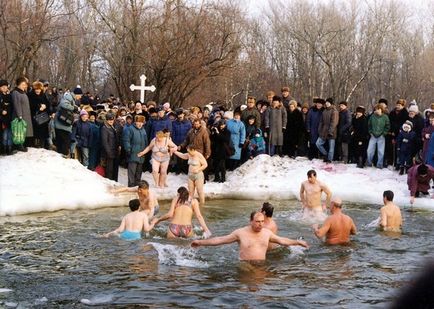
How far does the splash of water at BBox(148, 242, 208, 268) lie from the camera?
28.4 ft

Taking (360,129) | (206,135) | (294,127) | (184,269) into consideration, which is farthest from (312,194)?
(184,269)

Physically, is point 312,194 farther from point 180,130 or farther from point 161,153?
point 180,130

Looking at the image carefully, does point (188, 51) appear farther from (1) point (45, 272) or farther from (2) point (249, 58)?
(1) point (45, 272)

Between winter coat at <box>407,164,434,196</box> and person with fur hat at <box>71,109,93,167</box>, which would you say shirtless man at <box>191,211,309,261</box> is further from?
person with fur hat at <box>71,109,93,167</box>

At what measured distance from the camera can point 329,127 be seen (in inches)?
639

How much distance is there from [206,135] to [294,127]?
9.44 ft

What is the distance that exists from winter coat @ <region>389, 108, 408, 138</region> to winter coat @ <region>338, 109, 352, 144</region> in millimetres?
1090

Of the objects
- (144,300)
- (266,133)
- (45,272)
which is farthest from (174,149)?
(144,300)

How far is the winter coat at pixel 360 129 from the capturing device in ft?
52.6

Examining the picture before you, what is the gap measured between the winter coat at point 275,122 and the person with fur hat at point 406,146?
10.2 ft

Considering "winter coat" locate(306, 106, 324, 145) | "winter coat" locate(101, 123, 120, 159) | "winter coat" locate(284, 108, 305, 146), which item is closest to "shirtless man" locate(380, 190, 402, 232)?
"winter coat" locate(306, 106, 324, 145)

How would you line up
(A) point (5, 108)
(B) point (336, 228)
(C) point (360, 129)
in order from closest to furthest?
(B) point (336, 228) < (A) point (5, 108) < (C) point (360, 129)

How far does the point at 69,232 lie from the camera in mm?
10664

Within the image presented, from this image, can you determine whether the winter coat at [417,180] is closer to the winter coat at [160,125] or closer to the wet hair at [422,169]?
the wet hair at [422,169]
